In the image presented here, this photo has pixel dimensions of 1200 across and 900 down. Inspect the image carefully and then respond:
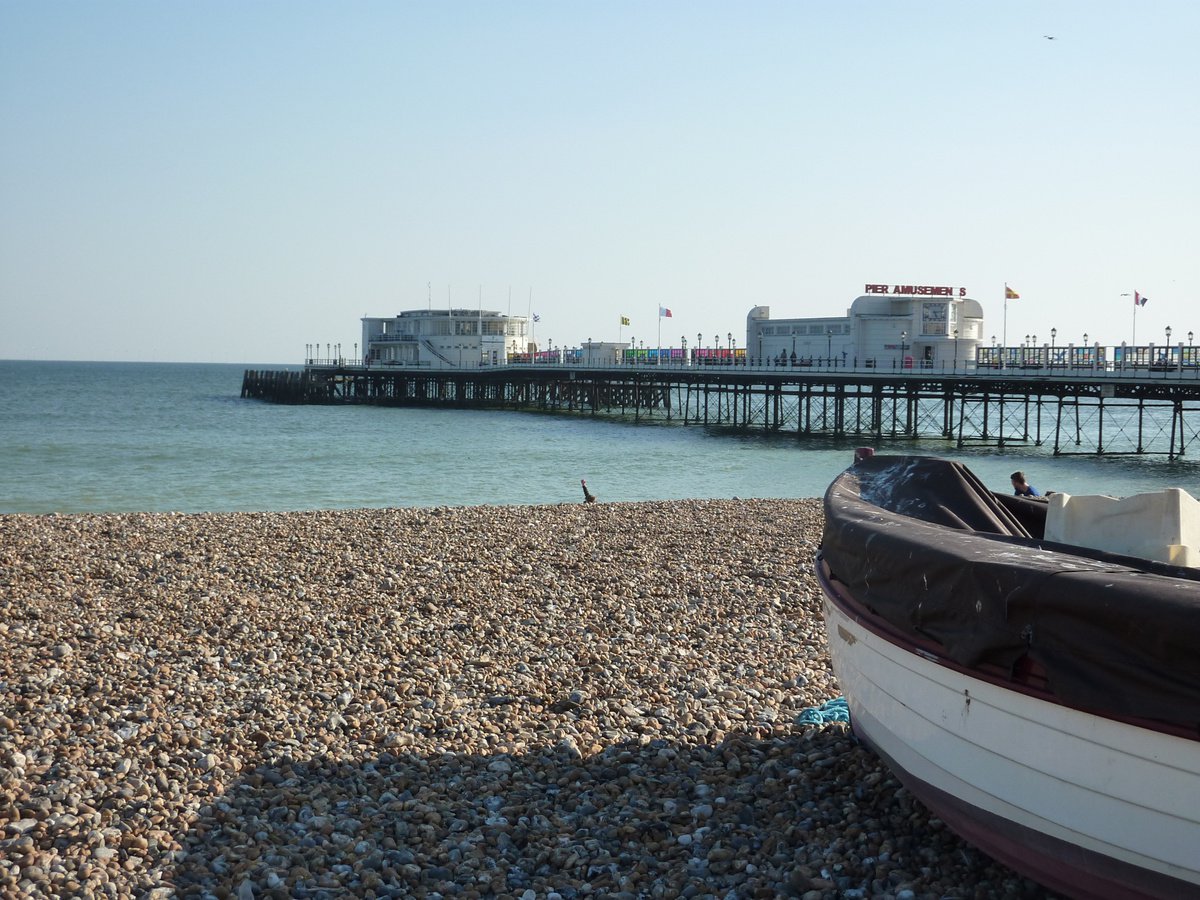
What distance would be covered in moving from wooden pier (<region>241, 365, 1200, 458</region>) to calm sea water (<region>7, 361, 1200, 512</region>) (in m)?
2.31

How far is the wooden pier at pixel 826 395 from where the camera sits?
3806cm

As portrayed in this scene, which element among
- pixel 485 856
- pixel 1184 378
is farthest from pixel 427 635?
pixel 1184 378

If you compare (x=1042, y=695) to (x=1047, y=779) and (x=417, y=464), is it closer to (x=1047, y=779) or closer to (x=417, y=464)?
(x=1047, y=779)

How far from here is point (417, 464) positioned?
1281 inches

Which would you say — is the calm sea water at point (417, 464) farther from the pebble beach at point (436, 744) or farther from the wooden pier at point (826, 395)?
the pebble beach at point (436, 744)

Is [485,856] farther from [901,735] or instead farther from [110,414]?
[110,414]

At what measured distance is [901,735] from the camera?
4859 mm

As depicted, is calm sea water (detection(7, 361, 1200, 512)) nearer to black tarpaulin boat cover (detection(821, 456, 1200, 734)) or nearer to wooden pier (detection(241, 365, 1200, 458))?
wooden pier (detection(241, 365, 1200, 458))

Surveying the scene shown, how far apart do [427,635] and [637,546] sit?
5085mm

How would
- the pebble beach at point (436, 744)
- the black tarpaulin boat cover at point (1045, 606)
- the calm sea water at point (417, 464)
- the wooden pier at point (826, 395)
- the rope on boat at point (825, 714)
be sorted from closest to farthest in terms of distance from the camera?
the black tarpaulin boat cover at point (1045, 606), the pebble beach at point (436, 744), the rope on boat at point (825, 714), the calm sea water at point (417, 464), the wooden pier at point (826, 395)

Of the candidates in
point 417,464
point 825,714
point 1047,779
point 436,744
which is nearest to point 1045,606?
point 1047,779

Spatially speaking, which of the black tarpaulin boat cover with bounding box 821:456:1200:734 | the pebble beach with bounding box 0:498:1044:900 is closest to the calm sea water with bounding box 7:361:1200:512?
the pebble beach with bounding box 0:498:1044:900

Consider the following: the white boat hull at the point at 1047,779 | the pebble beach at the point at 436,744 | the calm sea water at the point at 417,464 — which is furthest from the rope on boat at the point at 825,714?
the calm sea water at the point at 417,464

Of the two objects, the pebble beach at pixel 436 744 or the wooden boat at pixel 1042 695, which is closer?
the wooden boat at pixel 1042 695
